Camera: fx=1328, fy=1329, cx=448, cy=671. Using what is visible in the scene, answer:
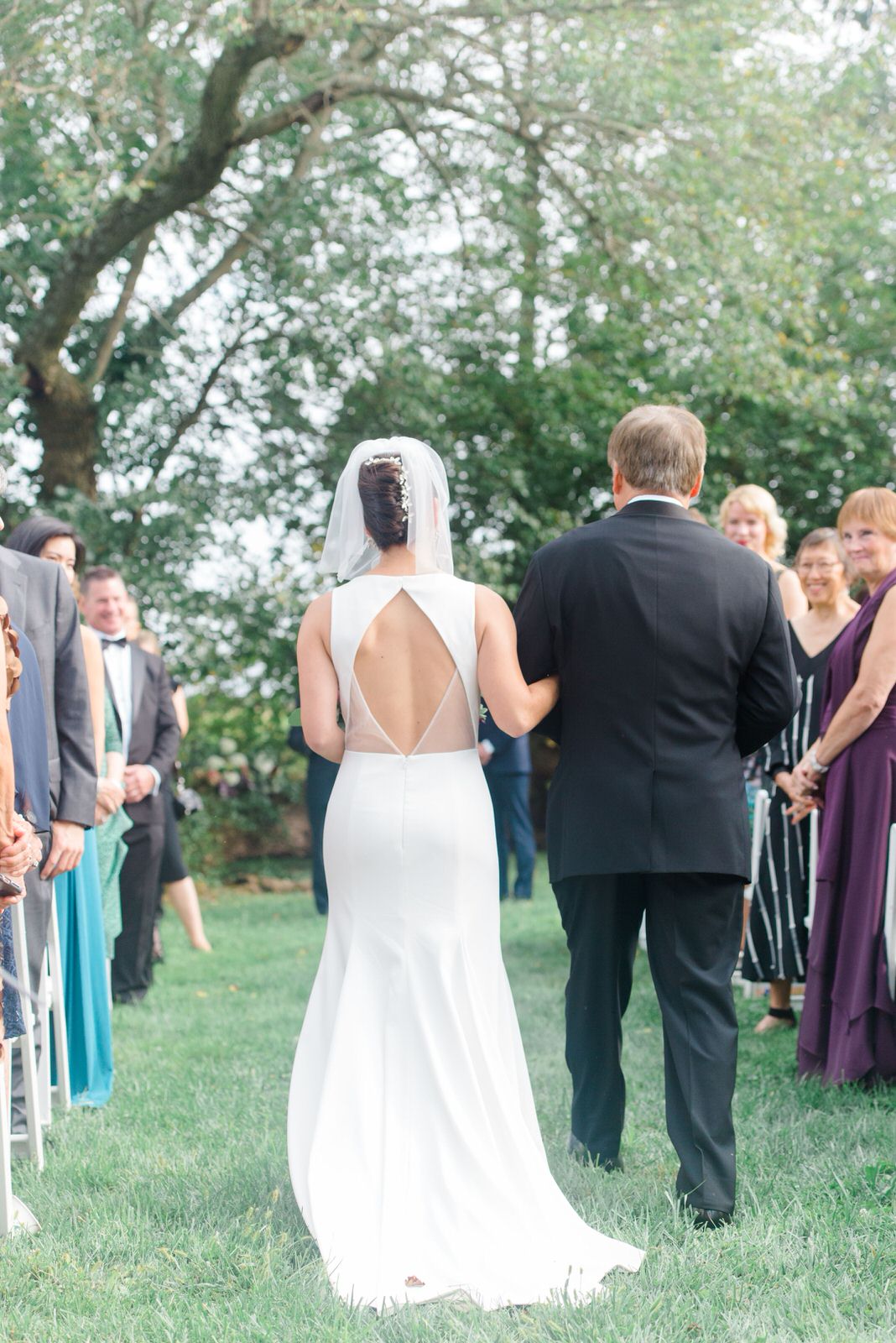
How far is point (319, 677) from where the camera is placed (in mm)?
3588

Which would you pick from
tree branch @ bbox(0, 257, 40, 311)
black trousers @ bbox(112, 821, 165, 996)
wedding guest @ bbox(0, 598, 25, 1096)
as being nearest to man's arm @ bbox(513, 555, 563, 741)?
wedding guest @ bbox(0, 598, 25, 1096)

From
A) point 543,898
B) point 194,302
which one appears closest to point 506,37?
point 194,302

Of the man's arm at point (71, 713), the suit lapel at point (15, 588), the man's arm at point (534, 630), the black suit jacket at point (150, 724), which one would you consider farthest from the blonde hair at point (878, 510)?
the black suit jacket at point (150, 724)

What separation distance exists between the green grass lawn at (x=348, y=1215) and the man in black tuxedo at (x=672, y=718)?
11.7 inches

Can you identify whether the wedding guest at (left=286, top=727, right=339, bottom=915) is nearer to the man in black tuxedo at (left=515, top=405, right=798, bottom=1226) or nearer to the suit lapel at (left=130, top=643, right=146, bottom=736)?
the suit lapel at (left=130, top=643, right=146, bottom=736)

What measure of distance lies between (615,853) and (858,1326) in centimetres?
126

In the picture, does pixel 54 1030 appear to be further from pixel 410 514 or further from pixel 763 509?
pixel 763 509

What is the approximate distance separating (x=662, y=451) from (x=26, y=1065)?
266 centimetres

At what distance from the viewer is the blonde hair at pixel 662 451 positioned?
3.69 m

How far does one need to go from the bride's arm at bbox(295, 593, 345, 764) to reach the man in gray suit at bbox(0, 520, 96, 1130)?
3.91 feet

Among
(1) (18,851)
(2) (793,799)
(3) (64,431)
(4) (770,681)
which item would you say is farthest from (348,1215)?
(3) (64,431)

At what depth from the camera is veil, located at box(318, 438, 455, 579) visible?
3.60 meters

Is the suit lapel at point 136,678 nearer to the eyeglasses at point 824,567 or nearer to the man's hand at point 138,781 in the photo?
the man's hand at point 138,781

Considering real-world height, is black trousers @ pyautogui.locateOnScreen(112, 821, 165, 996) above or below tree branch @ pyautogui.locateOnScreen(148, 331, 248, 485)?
below
